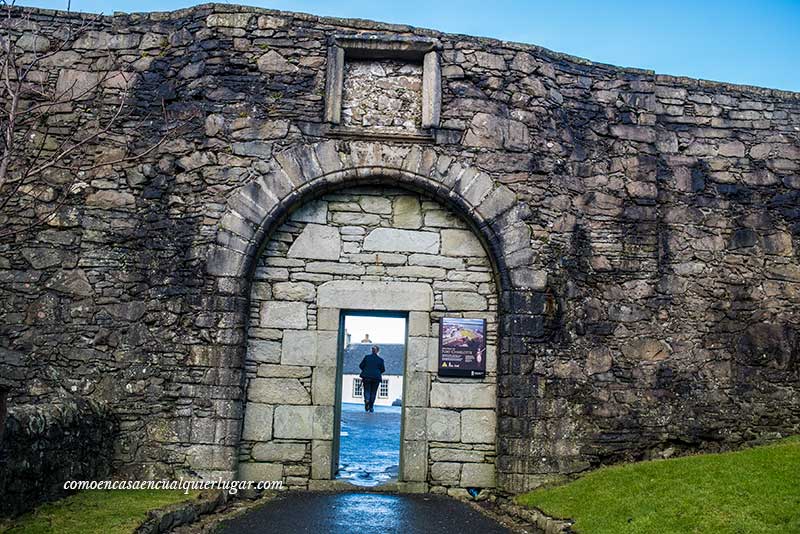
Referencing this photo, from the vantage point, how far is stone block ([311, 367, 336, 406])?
27.3 ft

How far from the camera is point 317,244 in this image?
8656mm

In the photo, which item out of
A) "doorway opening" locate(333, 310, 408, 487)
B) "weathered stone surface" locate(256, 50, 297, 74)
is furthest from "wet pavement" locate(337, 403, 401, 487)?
"weathered stone surface" locate(256, 50, 297, 74)

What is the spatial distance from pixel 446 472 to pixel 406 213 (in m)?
3.02

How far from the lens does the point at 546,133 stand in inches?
350

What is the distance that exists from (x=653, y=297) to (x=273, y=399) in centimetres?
462

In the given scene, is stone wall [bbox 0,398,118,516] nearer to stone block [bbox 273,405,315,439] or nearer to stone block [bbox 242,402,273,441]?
stone block [bbox 242,402,273,441]

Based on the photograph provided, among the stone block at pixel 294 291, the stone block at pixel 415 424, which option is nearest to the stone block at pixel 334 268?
the stone block at pixel 294 291

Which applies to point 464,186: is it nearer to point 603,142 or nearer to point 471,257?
point 471,257

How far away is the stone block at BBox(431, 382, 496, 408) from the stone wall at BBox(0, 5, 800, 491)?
0.21 m

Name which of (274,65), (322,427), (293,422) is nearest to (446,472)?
(322,427)

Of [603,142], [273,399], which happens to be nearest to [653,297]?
[603,142]

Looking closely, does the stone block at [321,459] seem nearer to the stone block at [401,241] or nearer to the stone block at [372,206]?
the stone block at [401,241]

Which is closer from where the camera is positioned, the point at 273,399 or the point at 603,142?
the point at 273,399

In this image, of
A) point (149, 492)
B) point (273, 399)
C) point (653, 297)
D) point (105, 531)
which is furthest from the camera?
point (653, 297)
